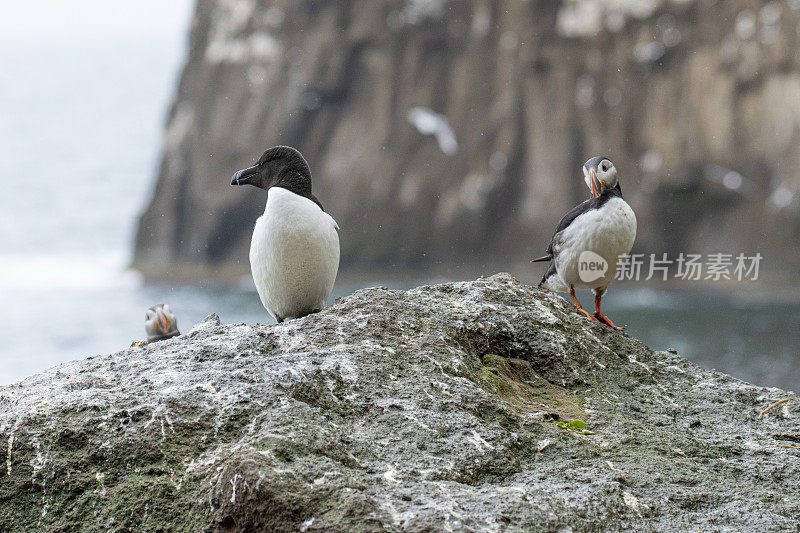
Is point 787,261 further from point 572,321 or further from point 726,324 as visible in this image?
point 572,321

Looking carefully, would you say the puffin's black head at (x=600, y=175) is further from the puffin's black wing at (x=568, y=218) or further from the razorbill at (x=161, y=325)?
the razorbill at (x=161, y=325)

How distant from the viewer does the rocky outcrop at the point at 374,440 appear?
143cm

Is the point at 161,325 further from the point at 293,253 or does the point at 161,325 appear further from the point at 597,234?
the point at 597,234

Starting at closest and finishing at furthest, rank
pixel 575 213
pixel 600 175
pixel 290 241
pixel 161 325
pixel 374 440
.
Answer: pixel 374 440 < pixel 290 241 < pixel 600 175 < pixel 575 213 < pixel 161 325

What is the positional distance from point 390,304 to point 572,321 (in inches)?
26.5

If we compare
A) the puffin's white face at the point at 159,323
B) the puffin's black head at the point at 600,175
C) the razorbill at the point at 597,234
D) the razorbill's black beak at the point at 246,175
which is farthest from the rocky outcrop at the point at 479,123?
the razorbill's black beak at the point at 246,175

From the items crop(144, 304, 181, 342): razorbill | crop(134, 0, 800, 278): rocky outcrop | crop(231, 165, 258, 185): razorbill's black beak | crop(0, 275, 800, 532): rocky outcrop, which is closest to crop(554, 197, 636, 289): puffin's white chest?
crop(0, 275, 800, 532): rocky outcrop

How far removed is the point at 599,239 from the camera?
3.18 m

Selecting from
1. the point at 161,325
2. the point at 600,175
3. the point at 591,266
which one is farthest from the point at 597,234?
the point at 161,325

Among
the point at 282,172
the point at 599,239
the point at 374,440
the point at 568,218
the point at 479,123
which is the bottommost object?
the point at 374,440

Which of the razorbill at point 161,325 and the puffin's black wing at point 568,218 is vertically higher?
the puffin's black wing at point 568,218

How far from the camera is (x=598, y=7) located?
13602mm

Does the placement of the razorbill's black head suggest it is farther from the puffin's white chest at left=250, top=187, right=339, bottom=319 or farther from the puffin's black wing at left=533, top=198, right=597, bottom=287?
the puffin's black wing at left=533, top=198, right=597, bottom=287

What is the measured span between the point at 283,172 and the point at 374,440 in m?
1.46
